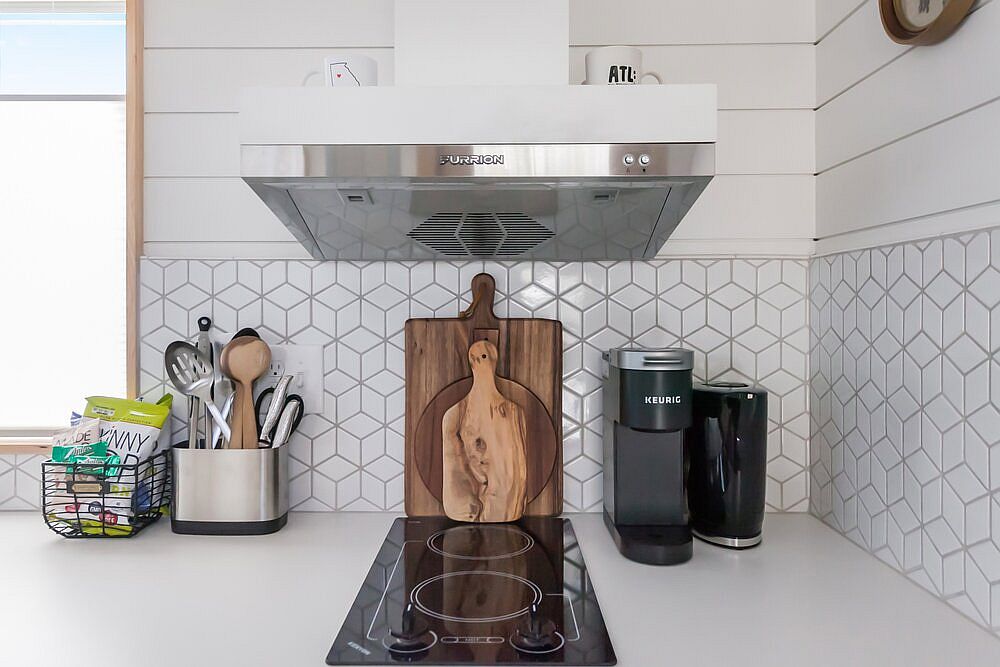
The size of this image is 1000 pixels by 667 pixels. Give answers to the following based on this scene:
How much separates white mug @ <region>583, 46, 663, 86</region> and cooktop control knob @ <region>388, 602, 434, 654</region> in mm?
798

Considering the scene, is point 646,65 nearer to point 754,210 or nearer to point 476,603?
point 754,210

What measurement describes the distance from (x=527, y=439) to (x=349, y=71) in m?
0.74

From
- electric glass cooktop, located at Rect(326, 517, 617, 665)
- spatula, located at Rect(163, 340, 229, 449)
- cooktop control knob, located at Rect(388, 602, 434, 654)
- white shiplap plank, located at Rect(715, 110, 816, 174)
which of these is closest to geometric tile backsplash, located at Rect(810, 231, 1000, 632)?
white shiplap plank, located at Rect(715, 110, 816, 174)

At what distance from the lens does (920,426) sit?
0.96 metres

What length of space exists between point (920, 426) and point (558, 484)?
0.64 m

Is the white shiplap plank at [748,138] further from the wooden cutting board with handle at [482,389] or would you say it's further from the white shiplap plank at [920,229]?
the wooden cutting board with handle at [482,389]

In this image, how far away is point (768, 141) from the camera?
1.34 meters

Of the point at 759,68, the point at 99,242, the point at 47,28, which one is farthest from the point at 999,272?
the point at 47,28

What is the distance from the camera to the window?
140cm

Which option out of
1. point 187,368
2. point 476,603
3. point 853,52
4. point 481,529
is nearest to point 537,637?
point 476,603

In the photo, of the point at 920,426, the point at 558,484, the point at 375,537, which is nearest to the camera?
the point at 920,426

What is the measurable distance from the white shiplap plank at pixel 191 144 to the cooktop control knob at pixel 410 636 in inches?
38.6

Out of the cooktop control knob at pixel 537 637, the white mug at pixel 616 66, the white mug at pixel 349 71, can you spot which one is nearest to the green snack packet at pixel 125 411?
the white mug at pixel 349 71

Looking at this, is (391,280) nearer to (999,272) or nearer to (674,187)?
(674,187)
